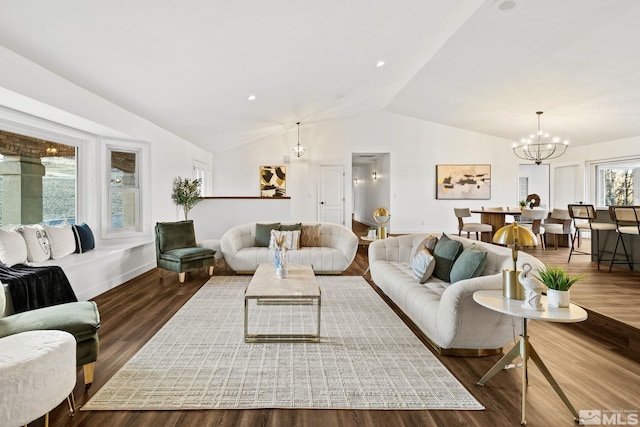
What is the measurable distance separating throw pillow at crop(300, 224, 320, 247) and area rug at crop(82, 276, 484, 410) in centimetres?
206

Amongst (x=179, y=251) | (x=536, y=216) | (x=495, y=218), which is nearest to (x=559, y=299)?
(x=179, y=251)

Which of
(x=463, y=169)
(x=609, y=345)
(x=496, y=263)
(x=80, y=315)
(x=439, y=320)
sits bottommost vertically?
(x=609, y=345)

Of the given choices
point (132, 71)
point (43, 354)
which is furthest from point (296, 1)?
point (43, 354)

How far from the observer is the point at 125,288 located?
4363mm

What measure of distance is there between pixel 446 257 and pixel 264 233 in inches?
115

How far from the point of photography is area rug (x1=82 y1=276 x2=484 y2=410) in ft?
6.43

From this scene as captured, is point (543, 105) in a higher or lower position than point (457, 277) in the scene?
higher

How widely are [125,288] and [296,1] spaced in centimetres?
392

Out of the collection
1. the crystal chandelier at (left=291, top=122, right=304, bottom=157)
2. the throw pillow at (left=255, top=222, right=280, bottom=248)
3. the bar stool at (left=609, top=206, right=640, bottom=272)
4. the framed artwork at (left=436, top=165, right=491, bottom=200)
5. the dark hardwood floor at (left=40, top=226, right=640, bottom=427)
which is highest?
the crystal chandelier at (left=291, top=122, right=304, bottom=157)

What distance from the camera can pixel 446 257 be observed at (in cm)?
333

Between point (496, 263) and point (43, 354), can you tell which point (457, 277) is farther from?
point (43, 354)

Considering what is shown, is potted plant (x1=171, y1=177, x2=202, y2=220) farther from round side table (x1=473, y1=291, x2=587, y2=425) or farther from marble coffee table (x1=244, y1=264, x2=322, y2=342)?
round side table (x1=473, y1=291, x2=587, y2=425)

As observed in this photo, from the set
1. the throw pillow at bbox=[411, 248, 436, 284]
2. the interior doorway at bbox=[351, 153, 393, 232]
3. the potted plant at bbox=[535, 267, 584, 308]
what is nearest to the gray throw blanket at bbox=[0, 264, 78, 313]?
the throw pillow at bbox=[411, 248, 436, 284]

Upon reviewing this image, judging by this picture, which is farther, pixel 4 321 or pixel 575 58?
pixel 575 58
